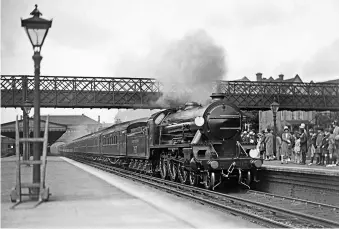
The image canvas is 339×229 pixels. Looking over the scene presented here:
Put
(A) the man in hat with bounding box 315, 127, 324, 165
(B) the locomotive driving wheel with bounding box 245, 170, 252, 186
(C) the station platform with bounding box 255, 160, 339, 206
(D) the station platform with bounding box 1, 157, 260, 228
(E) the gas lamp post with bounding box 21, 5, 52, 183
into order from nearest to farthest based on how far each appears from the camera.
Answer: (D) the station platform with bounding box 1, 157, 260, 228, (E) the gas lamp post with bounding box 21, 5, 52, 183, (C) the station platform with bounding box 255, 160, 339, 206, (B) the locomotive driving wheel with bounding box 245, 170, 252, 186, (A) the man in hat with bounding box 315, 127, 324, 165

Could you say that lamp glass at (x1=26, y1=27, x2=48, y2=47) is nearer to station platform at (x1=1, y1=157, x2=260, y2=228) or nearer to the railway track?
station platform at (x1=1, y1=157, x2=260, y2=228)

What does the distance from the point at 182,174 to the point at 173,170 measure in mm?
787

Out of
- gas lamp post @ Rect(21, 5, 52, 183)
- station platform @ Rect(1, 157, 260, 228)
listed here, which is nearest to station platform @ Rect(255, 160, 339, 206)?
station platform @ Rect(1, 157, 260, 228)

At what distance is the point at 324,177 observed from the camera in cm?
1302

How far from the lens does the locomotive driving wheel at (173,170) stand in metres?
17.9

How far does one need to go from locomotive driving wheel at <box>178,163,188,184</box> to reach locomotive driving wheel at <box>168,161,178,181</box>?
0.40 m

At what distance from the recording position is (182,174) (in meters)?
17.3

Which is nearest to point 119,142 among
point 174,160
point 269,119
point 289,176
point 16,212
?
point 174,160

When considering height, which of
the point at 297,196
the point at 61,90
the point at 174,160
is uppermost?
the point at 61,90

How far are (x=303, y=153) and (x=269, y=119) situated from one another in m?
63.4

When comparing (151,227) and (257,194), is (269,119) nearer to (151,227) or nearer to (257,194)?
(257,194)

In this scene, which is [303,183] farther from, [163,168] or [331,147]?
[163,168]

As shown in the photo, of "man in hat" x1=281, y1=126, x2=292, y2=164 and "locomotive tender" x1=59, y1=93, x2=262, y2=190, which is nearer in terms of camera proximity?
"locomotive tender" x1=59, y1=93, x2=262, y2=190

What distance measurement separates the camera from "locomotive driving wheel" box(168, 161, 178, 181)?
703 inches
